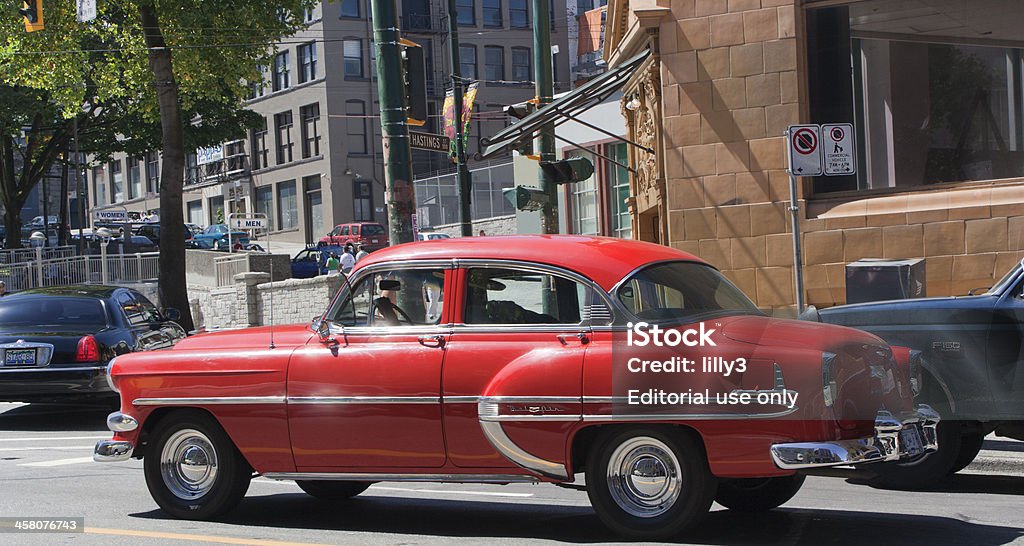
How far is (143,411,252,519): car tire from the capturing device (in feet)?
25.1

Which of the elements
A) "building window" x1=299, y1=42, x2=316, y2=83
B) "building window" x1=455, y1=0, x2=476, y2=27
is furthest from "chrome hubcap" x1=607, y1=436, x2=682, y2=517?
"building window" x1=455, y1=0, x2=476, y2=27

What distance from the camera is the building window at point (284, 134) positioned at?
60.4m

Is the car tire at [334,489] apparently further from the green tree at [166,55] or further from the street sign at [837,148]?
the green tree at [166,55]

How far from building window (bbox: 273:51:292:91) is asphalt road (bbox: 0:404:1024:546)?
51460mm

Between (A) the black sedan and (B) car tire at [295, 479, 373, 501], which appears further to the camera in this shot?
(A) the black sedan

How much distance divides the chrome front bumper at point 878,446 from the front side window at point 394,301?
7.58 feet

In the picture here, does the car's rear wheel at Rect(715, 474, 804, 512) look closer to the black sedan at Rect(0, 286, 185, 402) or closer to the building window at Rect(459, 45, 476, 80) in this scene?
the black sedan at Rect(0, 286, 185, 402)

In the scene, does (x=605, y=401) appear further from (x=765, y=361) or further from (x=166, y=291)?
(x=166, y=291)

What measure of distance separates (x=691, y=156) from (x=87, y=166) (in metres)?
31.7

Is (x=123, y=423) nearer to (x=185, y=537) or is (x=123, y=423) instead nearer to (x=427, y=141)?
(x=185, y=537)

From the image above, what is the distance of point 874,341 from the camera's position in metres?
6.73

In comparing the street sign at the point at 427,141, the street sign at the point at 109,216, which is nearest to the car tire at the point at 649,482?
the street sign at the point at 427,141

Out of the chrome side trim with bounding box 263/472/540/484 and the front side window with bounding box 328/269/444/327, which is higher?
the front side window with bounding box 328/269/444/327

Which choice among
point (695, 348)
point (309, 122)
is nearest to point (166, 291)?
point (695, 348)
